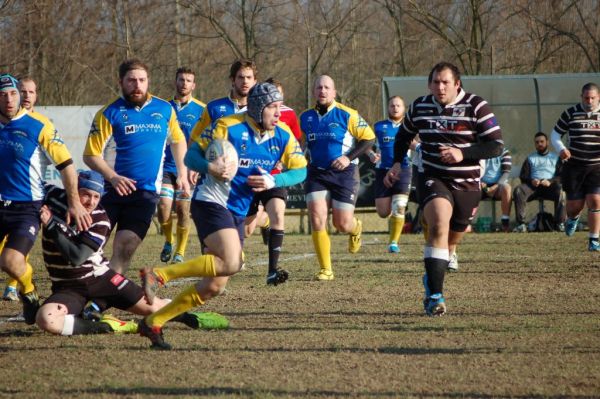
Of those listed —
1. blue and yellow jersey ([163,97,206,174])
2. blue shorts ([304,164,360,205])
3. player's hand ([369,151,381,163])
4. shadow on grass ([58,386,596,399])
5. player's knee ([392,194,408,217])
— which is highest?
blue and yellow jersey ([163,97,206,174])

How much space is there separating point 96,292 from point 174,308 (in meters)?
0.88

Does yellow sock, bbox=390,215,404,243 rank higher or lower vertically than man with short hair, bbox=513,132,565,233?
lower

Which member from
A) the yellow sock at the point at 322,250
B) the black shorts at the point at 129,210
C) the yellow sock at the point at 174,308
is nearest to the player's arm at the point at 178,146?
the black shorts at the point at 129,210

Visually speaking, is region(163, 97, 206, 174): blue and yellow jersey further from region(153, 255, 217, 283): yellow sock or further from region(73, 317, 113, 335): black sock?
region(153, 255, 217, 283): yellow sock

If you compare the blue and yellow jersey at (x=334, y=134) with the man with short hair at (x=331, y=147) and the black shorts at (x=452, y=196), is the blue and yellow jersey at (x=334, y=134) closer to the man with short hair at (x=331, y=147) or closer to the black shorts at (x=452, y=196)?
the man with short hair at (x=331, y=147)

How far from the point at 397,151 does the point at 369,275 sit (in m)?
2.59

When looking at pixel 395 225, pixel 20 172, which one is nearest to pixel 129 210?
pixel 20 172

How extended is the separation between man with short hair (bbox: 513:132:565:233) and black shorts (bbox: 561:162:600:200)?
576cm

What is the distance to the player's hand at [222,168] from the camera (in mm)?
6660

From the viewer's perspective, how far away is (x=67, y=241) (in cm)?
686

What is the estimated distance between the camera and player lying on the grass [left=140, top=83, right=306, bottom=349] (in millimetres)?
6598

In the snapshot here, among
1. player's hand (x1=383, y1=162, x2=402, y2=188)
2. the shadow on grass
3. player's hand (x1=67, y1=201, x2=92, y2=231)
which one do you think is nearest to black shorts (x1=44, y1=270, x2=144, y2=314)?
player's hand (x1=67, y1=201, x2=92, y2=231)

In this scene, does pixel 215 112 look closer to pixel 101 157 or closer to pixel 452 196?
pixel 101 157

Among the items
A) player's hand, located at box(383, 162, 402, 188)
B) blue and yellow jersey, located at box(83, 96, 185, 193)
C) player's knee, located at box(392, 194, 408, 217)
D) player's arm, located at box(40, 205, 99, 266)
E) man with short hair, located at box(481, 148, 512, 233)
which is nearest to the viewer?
player's arm, located at box(40, 205, 99, 266)
